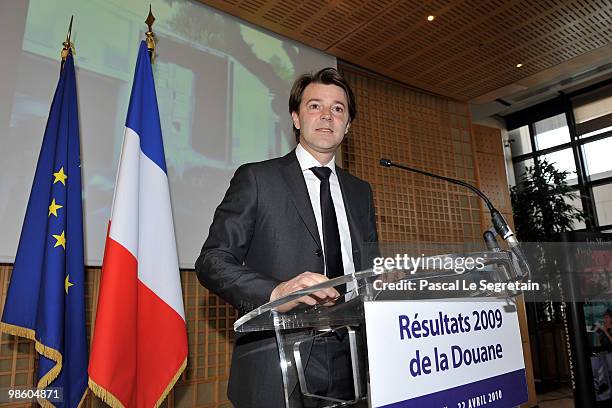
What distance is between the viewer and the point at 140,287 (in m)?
2.40

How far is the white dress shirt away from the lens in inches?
55.1

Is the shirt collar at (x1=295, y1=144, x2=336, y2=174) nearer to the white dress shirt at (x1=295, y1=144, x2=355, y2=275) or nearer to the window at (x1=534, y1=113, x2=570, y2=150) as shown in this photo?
the white dress shirt at (x1=295, y1=144, x2=355, y2=275)

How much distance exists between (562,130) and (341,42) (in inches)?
220

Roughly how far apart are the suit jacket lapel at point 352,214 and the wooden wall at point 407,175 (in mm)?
1723

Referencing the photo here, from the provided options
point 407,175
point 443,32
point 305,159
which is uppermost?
point 443,32

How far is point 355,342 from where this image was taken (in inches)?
34.3

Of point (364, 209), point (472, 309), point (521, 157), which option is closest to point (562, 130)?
point (521, 157)

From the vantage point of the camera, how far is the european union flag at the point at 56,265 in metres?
2.09

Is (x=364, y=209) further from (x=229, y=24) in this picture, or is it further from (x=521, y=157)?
(x=521, y=157)

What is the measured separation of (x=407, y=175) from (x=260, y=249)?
345 centimetres

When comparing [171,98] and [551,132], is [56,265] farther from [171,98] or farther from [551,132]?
[551,132]

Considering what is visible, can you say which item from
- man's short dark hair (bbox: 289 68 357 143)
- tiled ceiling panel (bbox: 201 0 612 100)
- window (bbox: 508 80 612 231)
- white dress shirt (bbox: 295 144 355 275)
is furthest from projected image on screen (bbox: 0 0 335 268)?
window (bbox: 508 80 612 231)

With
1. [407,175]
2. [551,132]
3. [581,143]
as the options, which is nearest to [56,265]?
[407,175]

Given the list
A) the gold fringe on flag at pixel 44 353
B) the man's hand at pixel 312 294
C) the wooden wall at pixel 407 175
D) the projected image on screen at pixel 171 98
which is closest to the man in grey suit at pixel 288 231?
the man's hand at pixel 312 294
